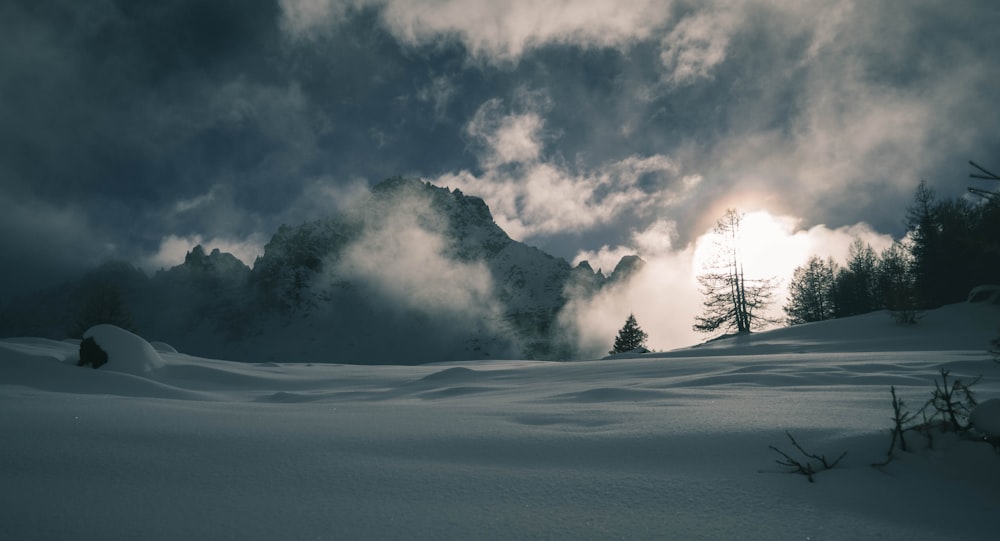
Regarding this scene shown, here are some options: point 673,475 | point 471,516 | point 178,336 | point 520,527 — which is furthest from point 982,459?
point 178,336

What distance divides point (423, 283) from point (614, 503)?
15367 centimetres

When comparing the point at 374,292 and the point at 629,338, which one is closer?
the point at 629,338

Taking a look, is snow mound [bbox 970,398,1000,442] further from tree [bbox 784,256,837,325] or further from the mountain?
the mountain

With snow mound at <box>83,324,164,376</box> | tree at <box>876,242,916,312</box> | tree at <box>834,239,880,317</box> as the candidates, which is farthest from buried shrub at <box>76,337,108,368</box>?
tree at <box>834,239,880,317</box>

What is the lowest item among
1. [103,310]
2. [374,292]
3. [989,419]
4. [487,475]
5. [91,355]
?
[487,475]

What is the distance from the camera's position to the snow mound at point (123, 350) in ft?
21.7

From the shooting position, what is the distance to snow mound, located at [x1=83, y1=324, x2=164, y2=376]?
6602mm

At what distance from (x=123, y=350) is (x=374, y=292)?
498 feet

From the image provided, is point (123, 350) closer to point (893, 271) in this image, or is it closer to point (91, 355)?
point (91, 355)

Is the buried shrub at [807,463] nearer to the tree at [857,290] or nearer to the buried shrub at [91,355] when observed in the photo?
the buried shrub at [91,355]

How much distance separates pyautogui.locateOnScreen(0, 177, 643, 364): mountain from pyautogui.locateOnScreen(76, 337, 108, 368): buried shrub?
118 metres

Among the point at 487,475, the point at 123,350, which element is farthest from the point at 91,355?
the point at 487,475

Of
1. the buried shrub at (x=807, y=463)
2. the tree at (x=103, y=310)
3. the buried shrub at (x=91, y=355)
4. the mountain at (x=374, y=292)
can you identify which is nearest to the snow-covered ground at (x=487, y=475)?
the buried shrub at (x=807, y=463)

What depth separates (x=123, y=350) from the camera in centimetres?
677
